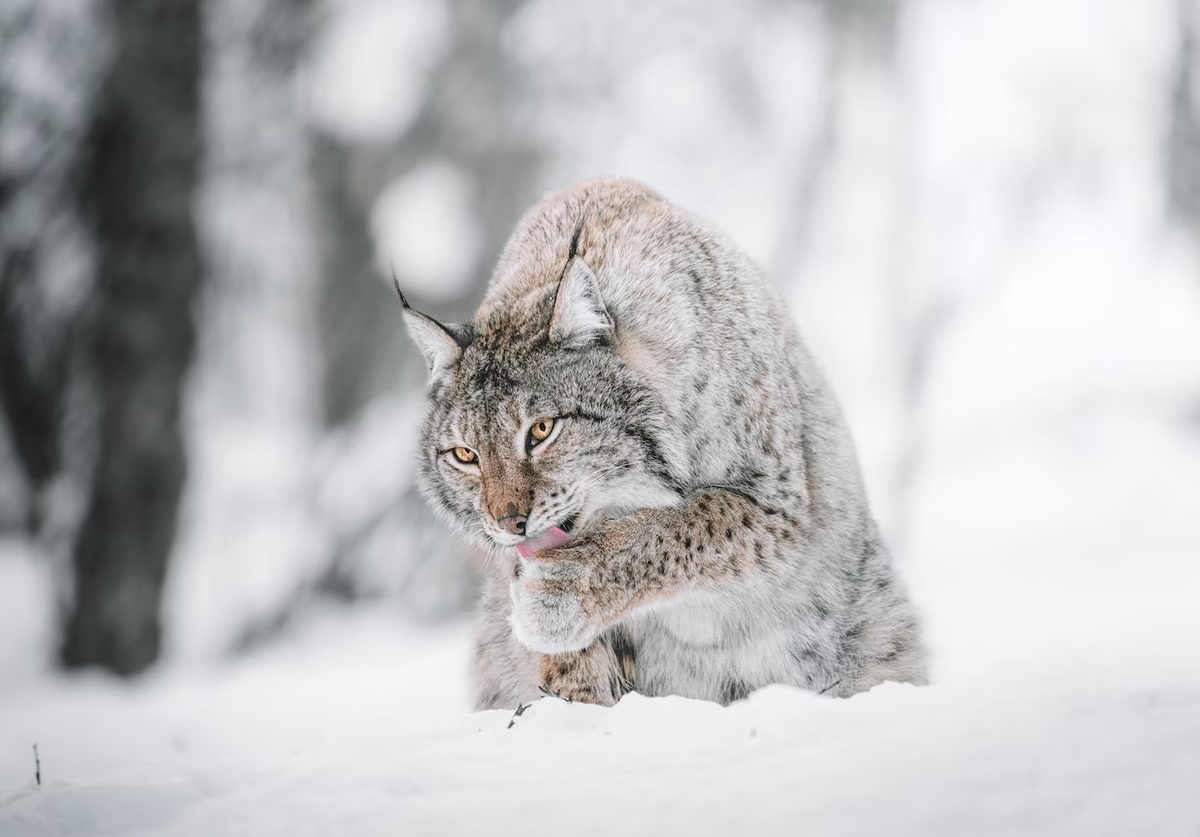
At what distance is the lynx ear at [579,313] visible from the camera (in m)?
3.09

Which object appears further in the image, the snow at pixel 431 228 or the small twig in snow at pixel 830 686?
the snow at pixel 431 228

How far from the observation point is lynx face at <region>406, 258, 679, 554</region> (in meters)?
3.01

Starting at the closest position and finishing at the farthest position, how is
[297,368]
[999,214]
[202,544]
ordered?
[202,544] < [297,368] < [999,214]

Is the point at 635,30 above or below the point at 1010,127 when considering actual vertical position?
above

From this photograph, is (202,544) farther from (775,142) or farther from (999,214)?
(999,214)

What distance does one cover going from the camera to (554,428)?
305 cm

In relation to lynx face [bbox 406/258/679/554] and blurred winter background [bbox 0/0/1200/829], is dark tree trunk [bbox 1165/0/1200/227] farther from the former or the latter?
lynx face [bbox 406/258/679/554]

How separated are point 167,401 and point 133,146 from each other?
1826 mm

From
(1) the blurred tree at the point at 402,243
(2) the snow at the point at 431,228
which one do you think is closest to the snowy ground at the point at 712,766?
(1) the blurred tree at the point at 402,243

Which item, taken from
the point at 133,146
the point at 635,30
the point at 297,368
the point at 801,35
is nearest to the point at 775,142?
the point at 801,35

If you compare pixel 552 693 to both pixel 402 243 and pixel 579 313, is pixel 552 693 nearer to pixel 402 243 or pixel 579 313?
pixel 579 313

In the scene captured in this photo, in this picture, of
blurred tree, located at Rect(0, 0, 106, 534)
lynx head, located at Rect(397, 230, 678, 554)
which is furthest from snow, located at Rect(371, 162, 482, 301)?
lynx head, located at Rect(397, 230, 678, 554)

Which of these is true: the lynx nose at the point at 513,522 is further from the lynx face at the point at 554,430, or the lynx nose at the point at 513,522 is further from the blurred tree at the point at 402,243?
the blurred tree at the point at 402,243

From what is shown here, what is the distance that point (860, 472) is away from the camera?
3.65 meters
